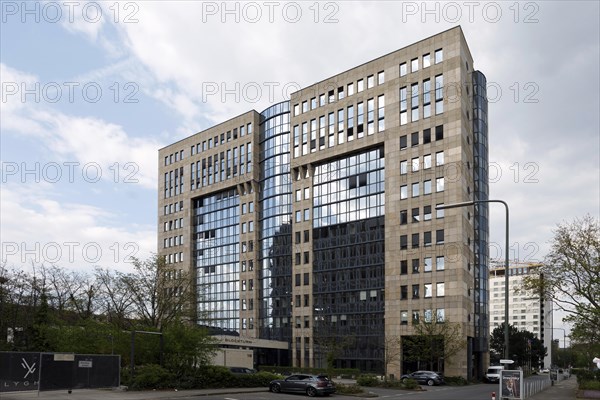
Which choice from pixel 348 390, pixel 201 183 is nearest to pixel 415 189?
pixel 348 390

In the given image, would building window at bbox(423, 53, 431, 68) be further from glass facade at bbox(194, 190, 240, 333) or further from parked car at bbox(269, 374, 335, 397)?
parked car at bbox(269, 374, 335, 397)

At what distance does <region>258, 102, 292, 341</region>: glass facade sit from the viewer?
302 feet

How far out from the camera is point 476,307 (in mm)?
76938

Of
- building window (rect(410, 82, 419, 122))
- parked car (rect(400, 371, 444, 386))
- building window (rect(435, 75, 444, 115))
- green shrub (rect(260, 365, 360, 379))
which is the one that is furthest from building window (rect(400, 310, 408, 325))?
building window (rect(435, 75, 444, 115))

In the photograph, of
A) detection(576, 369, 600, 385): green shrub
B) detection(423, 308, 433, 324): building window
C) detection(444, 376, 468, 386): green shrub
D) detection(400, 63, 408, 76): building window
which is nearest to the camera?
detection(576, 369, 600, 385): green shrub

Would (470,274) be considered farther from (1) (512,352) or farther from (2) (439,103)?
(1) (512,352)

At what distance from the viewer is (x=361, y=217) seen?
8194cm

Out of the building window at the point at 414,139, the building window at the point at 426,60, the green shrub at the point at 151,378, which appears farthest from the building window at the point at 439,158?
the green shrub at the point at 151,378

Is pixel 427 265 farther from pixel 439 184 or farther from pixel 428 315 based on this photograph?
pixel 439 184

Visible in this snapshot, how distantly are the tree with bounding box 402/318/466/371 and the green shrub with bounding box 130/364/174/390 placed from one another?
36.2 meters

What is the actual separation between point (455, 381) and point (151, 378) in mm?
37671

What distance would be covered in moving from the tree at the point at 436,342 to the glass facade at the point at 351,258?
327 inches

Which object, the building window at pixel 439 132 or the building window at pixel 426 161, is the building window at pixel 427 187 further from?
the building window at pixel 439 132

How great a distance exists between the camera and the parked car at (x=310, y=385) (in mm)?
40438
